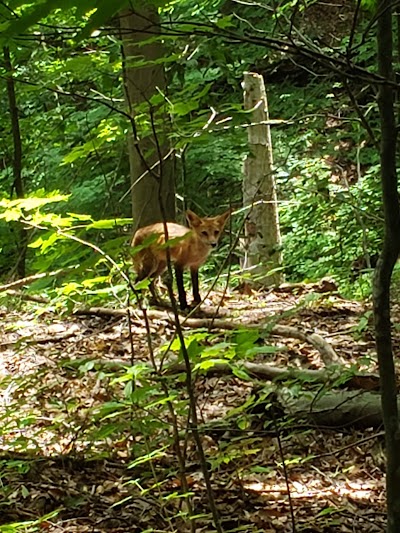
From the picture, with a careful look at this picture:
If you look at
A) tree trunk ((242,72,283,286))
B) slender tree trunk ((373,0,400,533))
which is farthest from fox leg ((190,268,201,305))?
slender tree trunk ((373,0,400,533))

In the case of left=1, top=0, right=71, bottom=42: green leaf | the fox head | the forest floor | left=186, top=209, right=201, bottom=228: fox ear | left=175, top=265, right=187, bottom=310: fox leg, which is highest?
left=1, top=0, right=71, bottom=42: green leaf

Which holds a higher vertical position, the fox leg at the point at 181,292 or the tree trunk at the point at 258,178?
the tree trunk at the point at 258,178

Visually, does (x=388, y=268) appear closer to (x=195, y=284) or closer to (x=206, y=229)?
(x=195, y=284)

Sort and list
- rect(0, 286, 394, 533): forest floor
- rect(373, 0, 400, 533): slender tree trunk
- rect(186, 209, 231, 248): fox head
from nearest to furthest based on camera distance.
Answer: rect(373, 0, 400, 533): slender tree trunk → rect(0, 286, 394, 533): forest floor → rect(186, 209, 231, 248): fox head

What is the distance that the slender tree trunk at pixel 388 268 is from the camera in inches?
87.2

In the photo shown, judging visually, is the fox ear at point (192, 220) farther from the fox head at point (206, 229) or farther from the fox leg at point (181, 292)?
the fox leg at point (181, 292)

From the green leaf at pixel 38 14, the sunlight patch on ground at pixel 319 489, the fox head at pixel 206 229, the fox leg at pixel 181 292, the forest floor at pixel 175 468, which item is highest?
the green leaf at pixel 38 14

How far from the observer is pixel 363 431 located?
423 centimetres

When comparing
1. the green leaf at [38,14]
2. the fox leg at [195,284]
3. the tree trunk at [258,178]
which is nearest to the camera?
the green leaf at [38,14]

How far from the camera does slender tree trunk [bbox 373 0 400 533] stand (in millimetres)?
2215

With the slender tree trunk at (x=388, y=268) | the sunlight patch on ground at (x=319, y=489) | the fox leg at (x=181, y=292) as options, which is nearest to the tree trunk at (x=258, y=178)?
the fox leg at (x=181, y=292)

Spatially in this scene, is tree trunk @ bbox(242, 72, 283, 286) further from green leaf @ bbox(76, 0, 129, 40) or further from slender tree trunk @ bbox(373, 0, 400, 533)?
green leaf @ bbox(76, 0, 129, 40)

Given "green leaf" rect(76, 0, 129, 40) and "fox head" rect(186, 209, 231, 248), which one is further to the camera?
"fox head" rect(186, 209, 231, 248)

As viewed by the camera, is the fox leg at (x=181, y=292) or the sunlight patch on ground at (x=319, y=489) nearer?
the sunlight patch on ground at (x=319, y=489)
